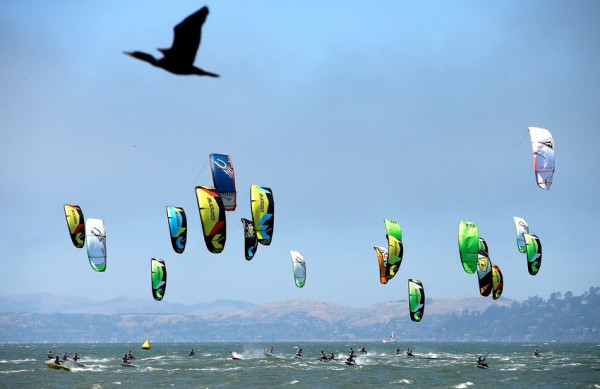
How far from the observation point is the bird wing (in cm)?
912

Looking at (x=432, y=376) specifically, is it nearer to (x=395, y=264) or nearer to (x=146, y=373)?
(x=395, y=264)

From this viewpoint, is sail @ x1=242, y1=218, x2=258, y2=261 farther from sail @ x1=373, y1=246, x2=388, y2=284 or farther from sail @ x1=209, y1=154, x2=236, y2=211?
sail @ x1=373, y1=246, x2=388, y2=284

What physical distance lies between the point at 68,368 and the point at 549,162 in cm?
4809

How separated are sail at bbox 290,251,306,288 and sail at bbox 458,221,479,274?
20320 millimetres

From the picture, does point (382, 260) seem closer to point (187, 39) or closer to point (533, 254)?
point (533, 254)

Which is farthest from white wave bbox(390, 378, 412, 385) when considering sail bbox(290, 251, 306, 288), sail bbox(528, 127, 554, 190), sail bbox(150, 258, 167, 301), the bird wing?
the bird wing

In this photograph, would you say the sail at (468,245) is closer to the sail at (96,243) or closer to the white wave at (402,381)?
the white wave at (402,381)

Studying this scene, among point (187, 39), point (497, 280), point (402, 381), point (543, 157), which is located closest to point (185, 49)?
point (187, 39)

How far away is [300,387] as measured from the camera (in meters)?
60.7

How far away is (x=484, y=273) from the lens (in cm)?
5844

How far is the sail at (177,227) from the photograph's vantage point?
146 ft

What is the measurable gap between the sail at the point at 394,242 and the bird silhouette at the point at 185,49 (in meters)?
46.5

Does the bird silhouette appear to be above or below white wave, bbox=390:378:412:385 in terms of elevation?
above

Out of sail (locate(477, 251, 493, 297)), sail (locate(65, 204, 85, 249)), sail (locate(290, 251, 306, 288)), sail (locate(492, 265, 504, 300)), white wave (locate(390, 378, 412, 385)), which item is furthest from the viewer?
sail (locate(290, 251, 306, 288))
